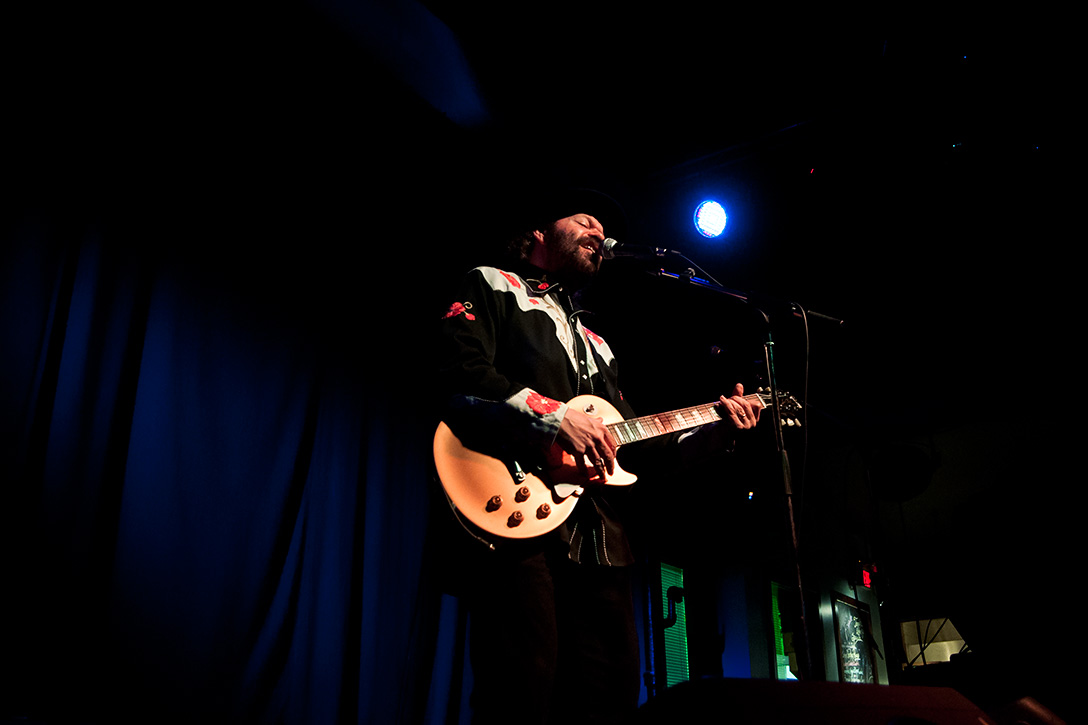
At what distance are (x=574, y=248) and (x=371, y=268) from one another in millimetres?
1332

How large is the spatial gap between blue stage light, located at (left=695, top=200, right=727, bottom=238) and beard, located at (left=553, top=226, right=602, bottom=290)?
2484mm

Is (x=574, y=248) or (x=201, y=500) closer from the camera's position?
(x=201, y=500)

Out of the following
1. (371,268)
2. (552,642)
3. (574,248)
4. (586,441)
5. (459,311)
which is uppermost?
(371,268)

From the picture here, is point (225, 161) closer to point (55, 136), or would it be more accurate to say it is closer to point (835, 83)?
point (55, 136)

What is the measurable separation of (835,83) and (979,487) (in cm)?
560

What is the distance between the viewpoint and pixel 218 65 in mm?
3184

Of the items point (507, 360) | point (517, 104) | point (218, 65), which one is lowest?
point (507, 360)

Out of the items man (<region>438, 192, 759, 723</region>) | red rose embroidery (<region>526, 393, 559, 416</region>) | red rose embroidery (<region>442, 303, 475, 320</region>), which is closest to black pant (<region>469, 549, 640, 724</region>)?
man (<region>438, 192, 759, 723</region>)

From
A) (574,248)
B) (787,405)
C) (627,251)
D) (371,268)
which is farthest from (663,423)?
(371,268)

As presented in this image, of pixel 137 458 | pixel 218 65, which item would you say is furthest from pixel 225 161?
pixel 137 458

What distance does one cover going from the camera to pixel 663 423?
2.72m

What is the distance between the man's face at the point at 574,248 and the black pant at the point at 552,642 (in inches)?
51.2

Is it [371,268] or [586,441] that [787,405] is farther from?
[371,268]

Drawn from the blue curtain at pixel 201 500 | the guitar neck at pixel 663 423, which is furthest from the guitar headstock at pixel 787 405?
the blue curtain at pixel 201 500
